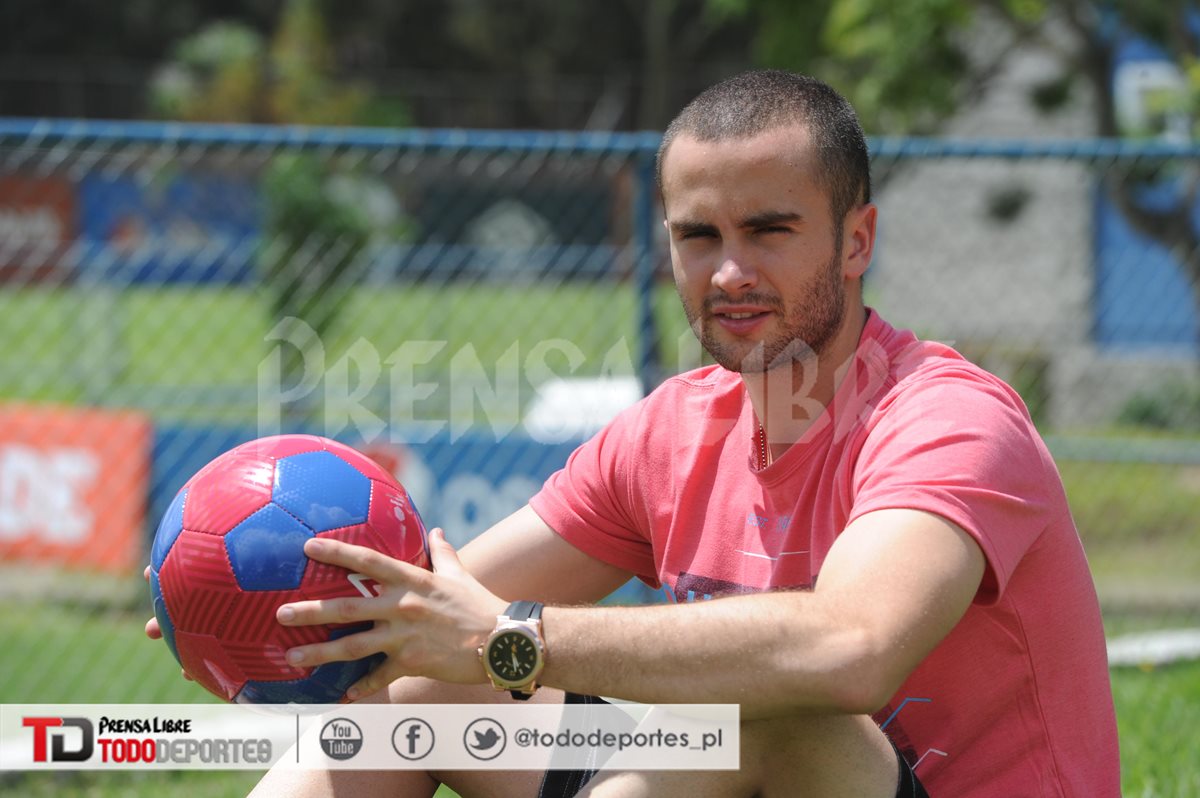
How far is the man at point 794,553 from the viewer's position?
2.05 meters

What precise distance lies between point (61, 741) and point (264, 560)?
252 centimetres

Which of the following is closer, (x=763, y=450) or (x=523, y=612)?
(x=523, y=612)

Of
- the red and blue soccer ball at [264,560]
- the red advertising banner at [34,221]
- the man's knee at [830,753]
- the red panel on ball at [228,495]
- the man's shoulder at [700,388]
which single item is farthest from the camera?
the red advertising banner at [34,221]

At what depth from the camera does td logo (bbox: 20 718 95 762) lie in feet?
14.3

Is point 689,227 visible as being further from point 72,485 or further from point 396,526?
point 72,485

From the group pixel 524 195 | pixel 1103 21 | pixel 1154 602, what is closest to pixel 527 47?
pixel 524 195

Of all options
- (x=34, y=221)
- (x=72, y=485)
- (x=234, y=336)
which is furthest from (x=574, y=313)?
(x=34, y=221)

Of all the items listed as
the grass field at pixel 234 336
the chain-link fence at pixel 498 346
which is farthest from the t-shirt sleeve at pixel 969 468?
the grass field at pixel 234 336

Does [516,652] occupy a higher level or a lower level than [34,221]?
higher

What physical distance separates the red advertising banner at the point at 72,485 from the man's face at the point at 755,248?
5.51 m

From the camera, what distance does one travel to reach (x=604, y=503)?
285 cm

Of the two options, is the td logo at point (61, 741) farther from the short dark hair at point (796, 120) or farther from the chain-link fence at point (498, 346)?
the short dark hair at point (796, 120)

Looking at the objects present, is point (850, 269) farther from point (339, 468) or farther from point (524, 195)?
point (524, 195)

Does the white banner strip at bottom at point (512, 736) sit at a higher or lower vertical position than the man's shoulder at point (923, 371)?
lower
